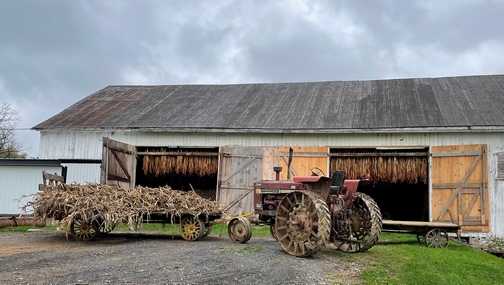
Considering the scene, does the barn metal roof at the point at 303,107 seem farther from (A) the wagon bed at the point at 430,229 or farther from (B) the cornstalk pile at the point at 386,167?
(A) the wagon bed at the point at 430,229

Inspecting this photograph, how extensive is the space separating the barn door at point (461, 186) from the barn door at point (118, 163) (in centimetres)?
946

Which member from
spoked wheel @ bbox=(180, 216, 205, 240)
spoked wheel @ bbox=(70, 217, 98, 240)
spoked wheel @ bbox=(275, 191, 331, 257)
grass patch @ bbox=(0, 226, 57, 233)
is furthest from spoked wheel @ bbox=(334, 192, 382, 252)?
grass patch @ bbox=(0, 226, 57, 233)

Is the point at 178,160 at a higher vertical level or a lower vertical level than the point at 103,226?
higher

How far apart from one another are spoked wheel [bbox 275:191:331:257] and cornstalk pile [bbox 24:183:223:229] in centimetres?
276

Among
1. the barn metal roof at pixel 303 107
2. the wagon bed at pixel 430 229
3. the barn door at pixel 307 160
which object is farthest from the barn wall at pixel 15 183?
the wagon bed at pixel 430 229

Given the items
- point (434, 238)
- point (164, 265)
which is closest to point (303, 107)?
point (434, 238)

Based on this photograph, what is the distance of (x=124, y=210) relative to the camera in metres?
10.1

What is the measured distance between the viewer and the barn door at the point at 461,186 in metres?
13.3

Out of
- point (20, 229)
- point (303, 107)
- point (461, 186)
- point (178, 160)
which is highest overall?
point (303, 107)

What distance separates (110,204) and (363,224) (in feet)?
17.4

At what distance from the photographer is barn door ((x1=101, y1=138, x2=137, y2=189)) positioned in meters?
13.6

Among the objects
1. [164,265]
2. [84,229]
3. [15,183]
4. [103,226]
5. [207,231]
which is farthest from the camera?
[15,183]

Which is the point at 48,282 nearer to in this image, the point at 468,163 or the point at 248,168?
the point at 248,168

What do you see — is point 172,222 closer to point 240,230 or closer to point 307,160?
point 240,230
